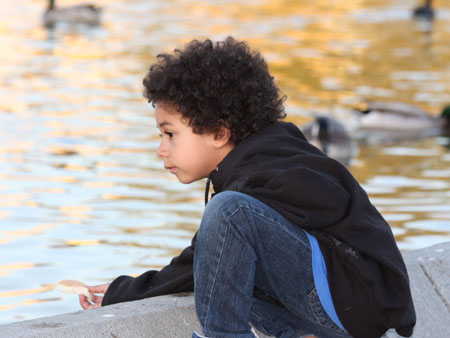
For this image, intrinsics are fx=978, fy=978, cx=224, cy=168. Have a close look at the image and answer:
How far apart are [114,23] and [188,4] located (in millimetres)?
3908

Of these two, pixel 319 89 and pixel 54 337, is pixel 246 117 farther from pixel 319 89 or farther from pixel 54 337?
pixel 319 89

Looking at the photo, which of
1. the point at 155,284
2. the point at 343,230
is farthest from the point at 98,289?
the point at 343,230

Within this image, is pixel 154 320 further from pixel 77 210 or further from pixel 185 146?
pixel 77 210

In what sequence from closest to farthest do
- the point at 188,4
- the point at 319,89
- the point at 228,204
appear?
the point at 228,204 → the point at 319,89 → the point at 188,4

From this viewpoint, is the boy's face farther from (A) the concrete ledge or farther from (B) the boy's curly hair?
(A) the concrete ledge

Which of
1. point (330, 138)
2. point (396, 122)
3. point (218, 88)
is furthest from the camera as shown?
point (396, 122)

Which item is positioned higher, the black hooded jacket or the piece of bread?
the black hooded jacket

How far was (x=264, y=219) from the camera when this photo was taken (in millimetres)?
3131

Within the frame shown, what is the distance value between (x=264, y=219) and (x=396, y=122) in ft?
29.3

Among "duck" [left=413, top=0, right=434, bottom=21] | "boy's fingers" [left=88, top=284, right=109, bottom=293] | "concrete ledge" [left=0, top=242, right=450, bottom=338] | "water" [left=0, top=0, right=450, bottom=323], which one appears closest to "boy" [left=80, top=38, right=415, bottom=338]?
"concrete ledge" [left=0, top=242, right=450, bottom=338]

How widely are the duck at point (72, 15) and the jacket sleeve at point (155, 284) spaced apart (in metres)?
17.5

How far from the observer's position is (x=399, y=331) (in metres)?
3.36

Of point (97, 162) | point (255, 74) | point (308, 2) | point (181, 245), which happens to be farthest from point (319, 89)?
point (308, 2)

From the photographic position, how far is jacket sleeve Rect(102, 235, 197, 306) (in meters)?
3.70
